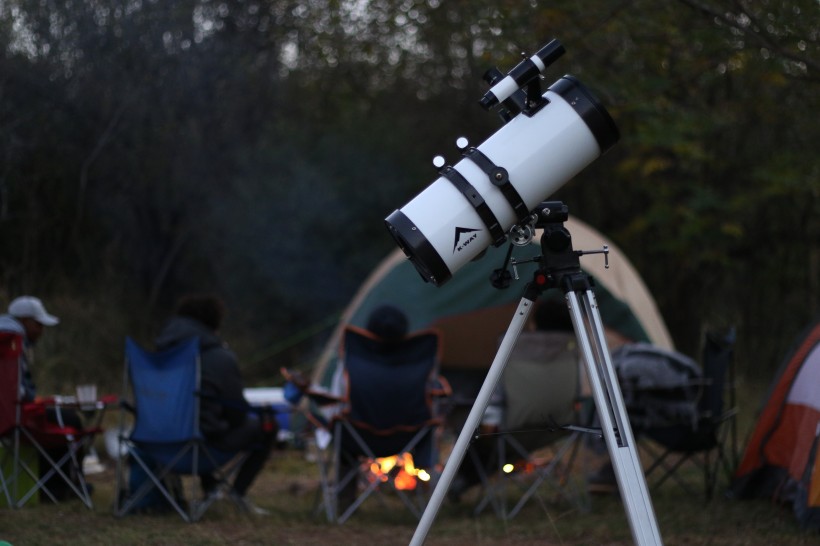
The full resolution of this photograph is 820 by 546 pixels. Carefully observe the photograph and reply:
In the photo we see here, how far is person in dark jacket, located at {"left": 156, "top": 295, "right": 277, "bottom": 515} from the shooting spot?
4.93 m

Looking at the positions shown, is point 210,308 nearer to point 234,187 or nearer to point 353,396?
point 353,396

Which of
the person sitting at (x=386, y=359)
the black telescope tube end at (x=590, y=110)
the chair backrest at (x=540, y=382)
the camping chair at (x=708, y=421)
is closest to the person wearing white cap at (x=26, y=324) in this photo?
the person sitting at (x=386, y=359)

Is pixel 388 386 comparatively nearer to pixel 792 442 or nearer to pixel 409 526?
pixel 409 526

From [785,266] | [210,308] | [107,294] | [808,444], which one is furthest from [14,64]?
[785,266]

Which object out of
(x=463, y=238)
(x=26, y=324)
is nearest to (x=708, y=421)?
(x=463, y=238)

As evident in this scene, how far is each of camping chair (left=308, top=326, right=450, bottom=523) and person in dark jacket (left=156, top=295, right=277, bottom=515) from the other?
0.35m

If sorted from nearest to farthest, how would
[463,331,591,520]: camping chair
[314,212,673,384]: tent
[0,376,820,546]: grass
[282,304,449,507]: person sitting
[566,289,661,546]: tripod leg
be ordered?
[566,289,661,546]: tripod leg, [0,376,820,546]: grass, [282,304,449,507]: person sitting, [463,331,591,520]: camping chair, [314,212,673,384]: tent

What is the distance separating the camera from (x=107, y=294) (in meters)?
9.35

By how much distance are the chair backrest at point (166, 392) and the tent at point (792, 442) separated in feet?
8.49

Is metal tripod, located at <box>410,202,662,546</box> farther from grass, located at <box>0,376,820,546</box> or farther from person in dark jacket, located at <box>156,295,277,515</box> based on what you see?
person in dark jacket, located at <box>156,295,277,515</box>

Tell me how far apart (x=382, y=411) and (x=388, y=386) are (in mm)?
120

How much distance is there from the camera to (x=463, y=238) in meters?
2.87

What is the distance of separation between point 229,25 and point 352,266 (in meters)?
2.70

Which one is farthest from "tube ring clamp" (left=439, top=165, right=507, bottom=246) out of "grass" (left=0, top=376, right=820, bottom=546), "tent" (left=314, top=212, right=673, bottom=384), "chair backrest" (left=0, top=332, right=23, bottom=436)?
"tent" (left=314, top=212, right=673, bottom=384)
